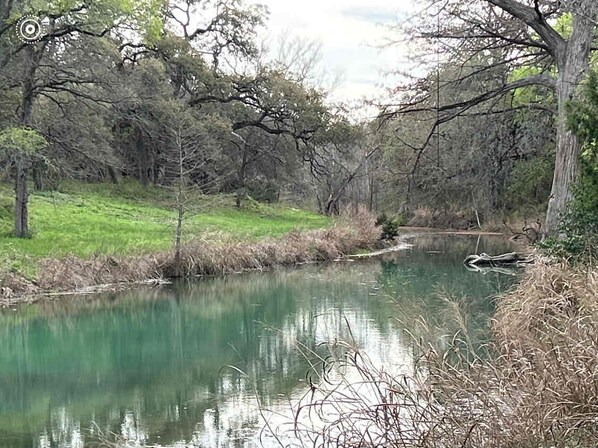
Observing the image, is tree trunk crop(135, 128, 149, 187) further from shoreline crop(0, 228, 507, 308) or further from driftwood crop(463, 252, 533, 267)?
driftwood crop(463, 252, 533, 267)

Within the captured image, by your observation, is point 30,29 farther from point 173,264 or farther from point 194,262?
point 194,262

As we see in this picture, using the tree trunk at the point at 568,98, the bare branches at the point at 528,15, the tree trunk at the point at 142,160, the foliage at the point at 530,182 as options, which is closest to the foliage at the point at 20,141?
the bare branches at the point at 528,15

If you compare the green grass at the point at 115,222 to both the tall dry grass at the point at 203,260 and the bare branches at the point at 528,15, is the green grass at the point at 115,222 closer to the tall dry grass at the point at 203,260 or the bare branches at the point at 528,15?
the tall dry grass at the point at 203,260

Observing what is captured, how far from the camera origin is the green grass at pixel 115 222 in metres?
18.4

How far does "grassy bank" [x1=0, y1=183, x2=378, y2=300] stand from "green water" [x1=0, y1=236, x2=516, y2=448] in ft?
3.17

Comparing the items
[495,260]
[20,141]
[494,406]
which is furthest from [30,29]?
[494,406]

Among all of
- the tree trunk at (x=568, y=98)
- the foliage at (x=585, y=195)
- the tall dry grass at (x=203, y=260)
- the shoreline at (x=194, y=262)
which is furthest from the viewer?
the tall dry grass at (x=203, y=260)

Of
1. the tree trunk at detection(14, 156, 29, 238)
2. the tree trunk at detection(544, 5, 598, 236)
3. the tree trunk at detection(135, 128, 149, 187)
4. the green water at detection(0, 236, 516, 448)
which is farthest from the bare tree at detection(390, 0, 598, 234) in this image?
the tree trunk at detection(135, 128, 149, 187)

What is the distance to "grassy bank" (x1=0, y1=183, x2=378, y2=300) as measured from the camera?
55.2ft

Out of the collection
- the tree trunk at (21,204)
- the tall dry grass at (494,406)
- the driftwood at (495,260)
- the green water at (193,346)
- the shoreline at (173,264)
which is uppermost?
the tree trunk at (21,204)

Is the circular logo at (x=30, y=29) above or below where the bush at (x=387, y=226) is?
above

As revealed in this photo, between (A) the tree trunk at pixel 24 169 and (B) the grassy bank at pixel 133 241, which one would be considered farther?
(A) the tree trunk at pixel 24 169

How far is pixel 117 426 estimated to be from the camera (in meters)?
7.93

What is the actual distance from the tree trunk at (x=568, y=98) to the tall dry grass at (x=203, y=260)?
10.2 meters
